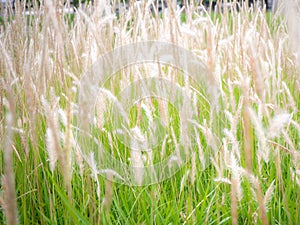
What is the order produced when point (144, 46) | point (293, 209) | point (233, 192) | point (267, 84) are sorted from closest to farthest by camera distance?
point (233, 192), point (293, 209), point (267, 84), point (144, 46)

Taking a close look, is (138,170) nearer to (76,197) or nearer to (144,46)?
(76,197)

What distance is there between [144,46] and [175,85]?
0.30 meters

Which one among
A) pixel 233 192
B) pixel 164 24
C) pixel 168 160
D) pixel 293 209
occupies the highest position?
pixel 164 24

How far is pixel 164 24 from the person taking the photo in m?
1.80

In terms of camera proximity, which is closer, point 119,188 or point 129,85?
point 119,188

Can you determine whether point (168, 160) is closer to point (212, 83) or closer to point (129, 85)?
point (212, 83)

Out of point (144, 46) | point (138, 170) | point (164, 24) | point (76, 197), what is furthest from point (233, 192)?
point (164, 24)

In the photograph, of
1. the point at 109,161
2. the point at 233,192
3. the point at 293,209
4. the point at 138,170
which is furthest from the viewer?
the point at 109,161

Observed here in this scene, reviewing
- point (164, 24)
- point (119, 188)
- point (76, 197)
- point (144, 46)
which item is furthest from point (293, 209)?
point (164, 24)

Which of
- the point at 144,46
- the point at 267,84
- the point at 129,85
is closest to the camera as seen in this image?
the point at 267,84

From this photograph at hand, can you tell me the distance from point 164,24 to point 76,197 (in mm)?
962

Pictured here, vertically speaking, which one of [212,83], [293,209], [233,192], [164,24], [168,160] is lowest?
[293,209]

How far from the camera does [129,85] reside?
4.78ft

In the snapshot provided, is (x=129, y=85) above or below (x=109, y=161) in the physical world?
above
